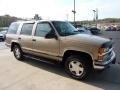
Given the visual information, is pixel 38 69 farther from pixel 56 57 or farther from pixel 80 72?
pixel 80 72

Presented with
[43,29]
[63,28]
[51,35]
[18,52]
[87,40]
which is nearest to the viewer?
[87,40]

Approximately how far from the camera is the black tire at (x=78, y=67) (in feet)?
17.0

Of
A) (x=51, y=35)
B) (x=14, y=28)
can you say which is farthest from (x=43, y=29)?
(x=14, y=28)

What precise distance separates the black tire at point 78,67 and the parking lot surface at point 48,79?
170mm

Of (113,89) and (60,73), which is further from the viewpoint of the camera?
(60,73)

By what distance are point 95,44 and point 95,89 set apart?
1.21 meters

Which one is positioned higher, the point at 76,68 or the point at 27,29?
the point at 27,29

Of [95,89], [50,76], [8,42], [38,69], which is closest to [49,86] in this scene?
[50,76]

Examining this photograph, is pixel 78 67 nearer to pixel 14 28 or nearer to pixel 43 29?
pixel 43 29

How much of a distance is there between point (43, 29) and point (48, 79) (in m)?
1.83

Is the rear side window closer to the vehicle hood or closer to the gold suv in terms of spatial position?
the gold suv

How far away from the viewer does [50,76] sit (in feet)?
19.1

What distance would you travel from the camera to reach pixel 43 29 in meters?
6.35

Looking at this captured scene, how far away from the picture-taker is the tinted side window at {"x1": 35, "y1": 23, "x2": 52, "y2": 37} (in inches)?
241
